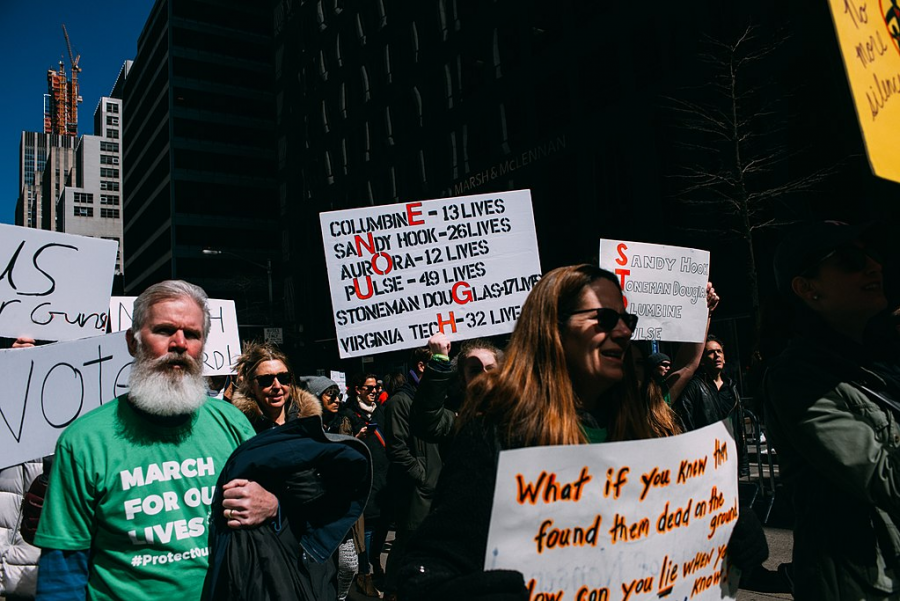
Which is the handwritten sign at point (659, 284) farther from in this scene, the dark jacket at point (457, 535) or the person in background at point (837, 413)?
the dark jacket at point (457, 535)

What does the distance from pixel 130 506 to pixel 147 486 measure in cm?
8

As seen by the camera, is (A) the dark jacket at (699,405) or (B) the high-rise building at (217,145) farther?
(B) the high-rise building at (217,145)

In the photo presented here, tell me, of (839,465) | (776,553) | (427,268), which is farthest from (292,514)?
(776,553)

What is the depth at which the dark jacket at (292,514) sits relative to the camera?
2.28 m

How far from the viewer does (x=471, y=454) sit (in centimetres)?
186

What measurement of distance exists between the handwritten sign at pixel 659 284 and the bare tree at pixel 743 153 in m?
11.8

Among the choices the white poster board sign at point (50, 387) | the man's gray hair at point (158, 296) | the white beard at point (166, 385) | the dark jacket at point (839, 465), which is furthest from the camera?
the white poster board sign at point (50, 387)

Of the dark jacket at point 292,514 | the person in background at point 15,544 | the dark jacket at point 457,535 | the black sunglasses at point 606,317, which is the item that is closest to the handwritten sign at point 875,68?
the black sunglasses at point 606,317

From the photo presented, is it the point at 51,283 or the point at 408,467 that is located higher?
the point at 51,283

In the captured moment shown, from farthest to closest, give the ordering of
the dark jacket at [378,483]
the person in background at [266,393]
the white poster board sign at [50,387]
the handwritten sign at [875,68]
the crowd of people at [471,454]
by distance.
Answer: the dark jacket at [378,483] < the person in background at [266,393] < the white poster board sign at [50,387] < the handwritten sign at [875,68] < the crowd of people at [471,454]

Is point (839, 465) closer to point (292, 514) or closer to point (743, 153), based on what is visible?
point (292, 514)

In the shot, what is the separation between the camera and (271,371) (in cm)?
443

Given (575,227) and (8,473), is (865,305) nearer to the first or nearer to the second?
(8,473)

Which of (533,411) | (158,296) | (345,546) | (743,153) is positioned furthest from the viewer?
(743,153)
